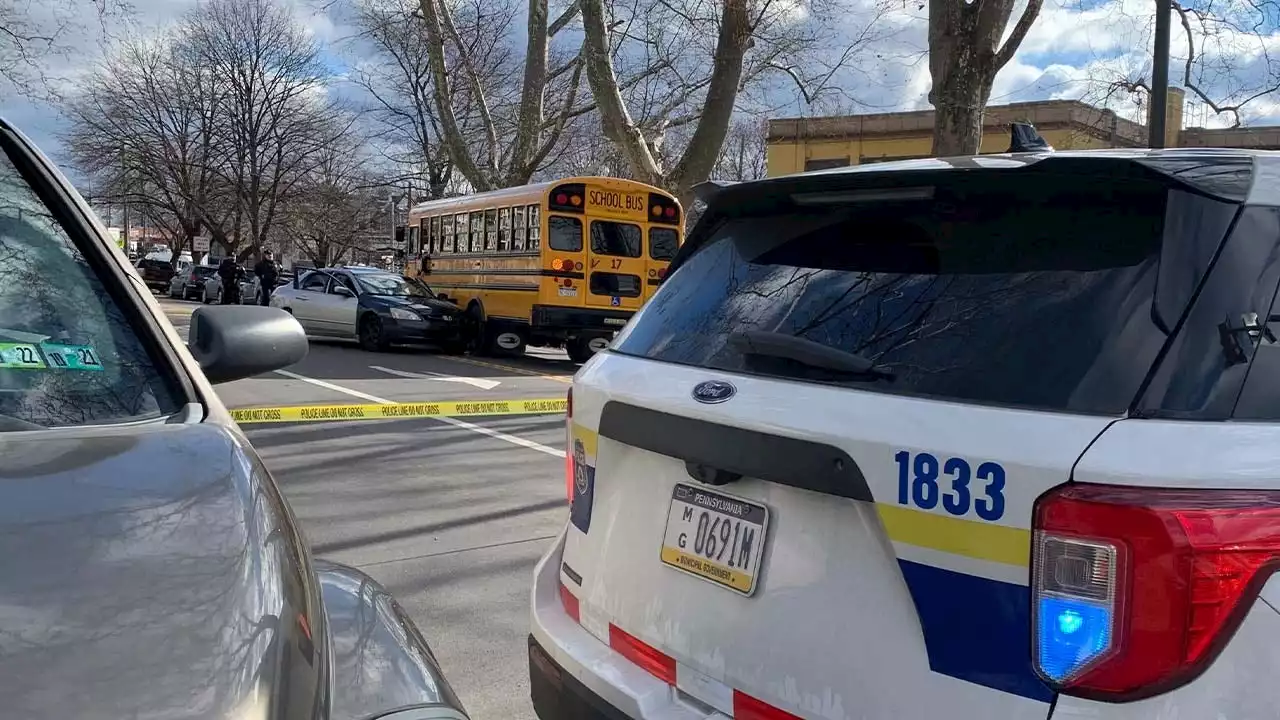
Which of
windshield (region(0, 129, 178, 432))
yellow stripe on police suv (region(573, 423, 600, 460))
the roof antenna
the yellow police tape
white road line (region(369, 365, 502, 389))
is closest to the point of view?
windshield (region(0, 129, 178, 432))

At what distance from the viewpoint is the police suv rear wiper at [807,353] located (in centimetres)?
200

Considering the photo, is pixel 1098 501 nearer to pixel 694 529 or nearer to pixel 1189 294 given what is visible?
pixel 1189 294

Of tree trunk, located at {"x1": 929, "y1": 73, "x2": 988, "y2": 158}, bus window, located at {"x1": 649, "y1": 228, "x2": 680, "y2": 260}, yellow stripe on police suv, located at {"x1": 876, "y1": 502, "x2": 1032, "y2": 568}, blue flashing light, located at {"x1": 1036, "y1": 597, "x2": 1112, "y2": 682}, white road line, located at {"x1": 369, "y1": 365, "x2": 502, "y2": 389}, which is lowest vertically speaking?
white road line, located at {"x1": 369, "y1": 365, "x2": 502, "y2": 389}

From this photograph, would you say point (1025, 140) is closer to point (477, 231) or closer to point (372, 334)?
point (372, 334)

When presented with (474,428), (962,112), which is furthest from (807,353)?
(962,112)

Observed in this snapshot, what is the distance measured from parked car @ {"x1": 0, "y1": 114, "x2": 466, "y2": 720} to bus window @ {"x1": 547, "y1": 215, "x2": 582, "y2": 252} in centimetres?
1407

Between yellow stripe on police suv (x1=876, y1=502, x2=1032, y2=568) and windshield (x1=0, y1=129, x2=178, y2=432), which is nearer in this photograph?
yellow stripe on police suv (x1=876, y1=502, x2=1032, y2=568)

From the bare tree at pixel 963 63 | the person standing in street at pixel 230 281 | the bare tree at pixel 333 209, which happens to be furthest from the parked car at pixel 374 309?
the bare tree at pixel 333 209

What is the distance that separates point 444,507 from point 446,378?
7590 millimetres

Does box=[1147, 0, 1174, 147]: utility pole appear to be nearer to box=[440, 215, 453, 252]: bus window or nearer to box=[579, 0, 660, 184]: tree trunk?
box=[579, 0, 660, 184]: tree trunk

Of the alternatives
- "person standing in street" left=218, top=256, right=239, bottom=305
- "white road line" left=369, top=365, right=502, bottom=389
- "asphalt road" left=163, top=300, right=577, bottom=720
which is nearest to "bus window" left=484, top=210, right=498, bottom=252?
"white road line" left=369, top=365, right=502, bottom=389

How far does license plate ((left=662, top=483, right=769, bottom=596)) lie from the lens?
2.06 m

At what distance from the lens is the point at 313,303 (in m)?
18.8

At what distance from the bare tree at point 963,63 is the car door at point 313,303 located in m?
11.9
